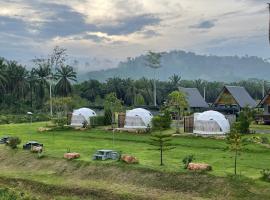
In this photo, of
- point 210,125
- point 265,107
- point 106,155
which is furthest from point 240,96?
point 106,155

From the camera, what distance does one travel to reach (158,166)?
34.9 metres

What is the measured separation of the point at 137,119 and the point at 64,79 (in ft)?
154

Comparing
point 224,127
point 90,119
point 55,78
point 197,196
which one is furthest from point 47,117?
point 197,196

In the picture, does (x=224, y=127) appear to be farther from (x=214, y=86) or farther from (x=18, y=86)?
(x=214, y=86)

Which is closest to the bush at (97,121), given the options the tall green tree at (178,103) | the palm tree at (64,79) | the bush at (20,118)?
the tall green tree at (178,103)

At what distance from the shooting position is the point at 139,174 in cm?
3381

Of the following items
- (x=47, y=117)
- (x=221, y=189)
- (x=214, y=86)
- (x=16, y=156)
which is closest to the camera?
(x=221, y=189)

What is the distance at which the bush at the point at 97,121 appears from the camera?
→ 69.1m

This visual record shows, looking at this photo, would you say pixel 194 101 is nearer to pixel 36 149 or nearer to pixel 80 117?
pixel 80 117

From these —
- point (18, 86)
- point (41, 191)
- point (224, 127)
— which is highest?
point (18, 86)

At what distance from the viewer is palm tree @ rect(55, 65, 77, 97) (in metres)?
107

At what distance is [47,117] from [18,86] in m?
22.6

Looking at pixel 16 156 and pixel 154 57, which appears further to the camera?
pixel 154 57

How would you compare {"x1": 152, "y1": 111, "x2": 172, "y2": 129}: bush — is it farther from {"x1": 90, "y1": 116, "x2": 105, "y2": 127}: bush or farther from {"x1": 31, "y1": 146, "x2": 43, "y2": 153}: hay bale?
{"x1": 90, "y1": 116, "x2": 105, "y2": 127}: bush
